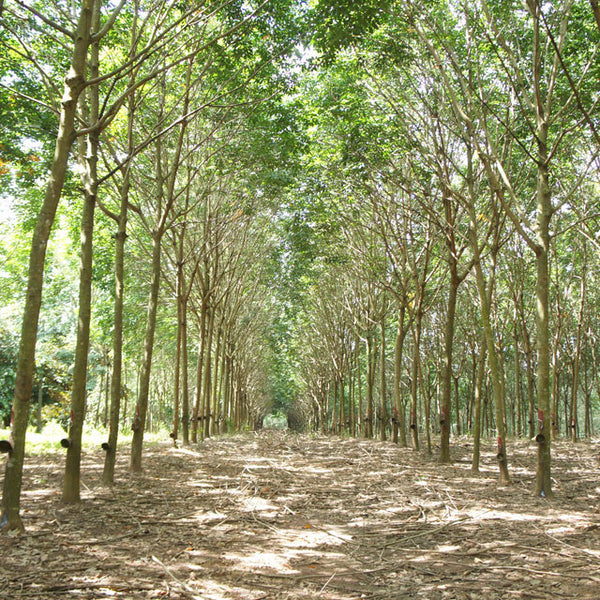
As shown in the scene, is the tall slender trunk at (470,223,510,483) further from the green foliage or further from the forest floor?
the green foliage

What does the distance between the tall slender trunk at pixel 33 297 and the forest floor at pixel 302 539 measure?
43cm

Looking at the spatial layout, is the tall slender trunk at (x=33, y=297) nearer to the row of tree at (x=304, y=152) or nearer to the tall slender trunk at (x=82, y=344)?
the row of tree at (x=304, y=152)

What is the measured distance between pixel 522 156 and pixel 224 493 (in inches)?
360

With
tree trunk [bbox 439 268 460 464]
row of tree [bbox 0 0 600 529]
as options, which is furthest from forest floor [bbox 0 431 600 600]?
tree trunk [bbox 439 268 460 464]

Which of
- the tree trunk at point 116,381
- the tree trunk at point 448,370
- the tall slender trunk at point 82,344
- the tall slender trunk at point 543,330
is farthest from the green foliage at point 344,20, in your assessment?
the tree trunk at point 448,370

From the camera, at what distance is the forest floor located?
146 inches

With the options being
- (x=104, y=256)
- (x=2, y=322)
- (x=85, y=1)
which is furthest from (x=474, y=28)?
(x=2, y=322)

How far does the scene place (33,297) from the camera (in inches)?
188

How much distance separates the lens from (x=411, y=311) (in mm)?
13125

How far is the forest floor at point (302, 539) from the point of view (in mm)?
3699

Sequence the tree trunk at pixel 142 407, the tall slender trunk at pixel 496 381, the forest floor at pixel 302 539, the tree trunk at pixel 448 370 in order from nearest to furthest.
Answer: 1. the forest floor at pixel 302 539
2. the tall slender trunk at pixel 496 381
3. the tree trunk at pixel 142 407
4. the tree trunk at pixel 448 370

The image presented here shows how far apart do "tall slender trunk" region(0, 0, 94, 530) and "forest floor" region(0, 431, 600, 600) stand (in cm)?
43

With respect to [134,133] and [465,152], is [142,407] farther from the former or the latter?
[465,152]

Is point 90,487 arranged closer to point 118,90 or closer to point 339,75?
point 118,90
